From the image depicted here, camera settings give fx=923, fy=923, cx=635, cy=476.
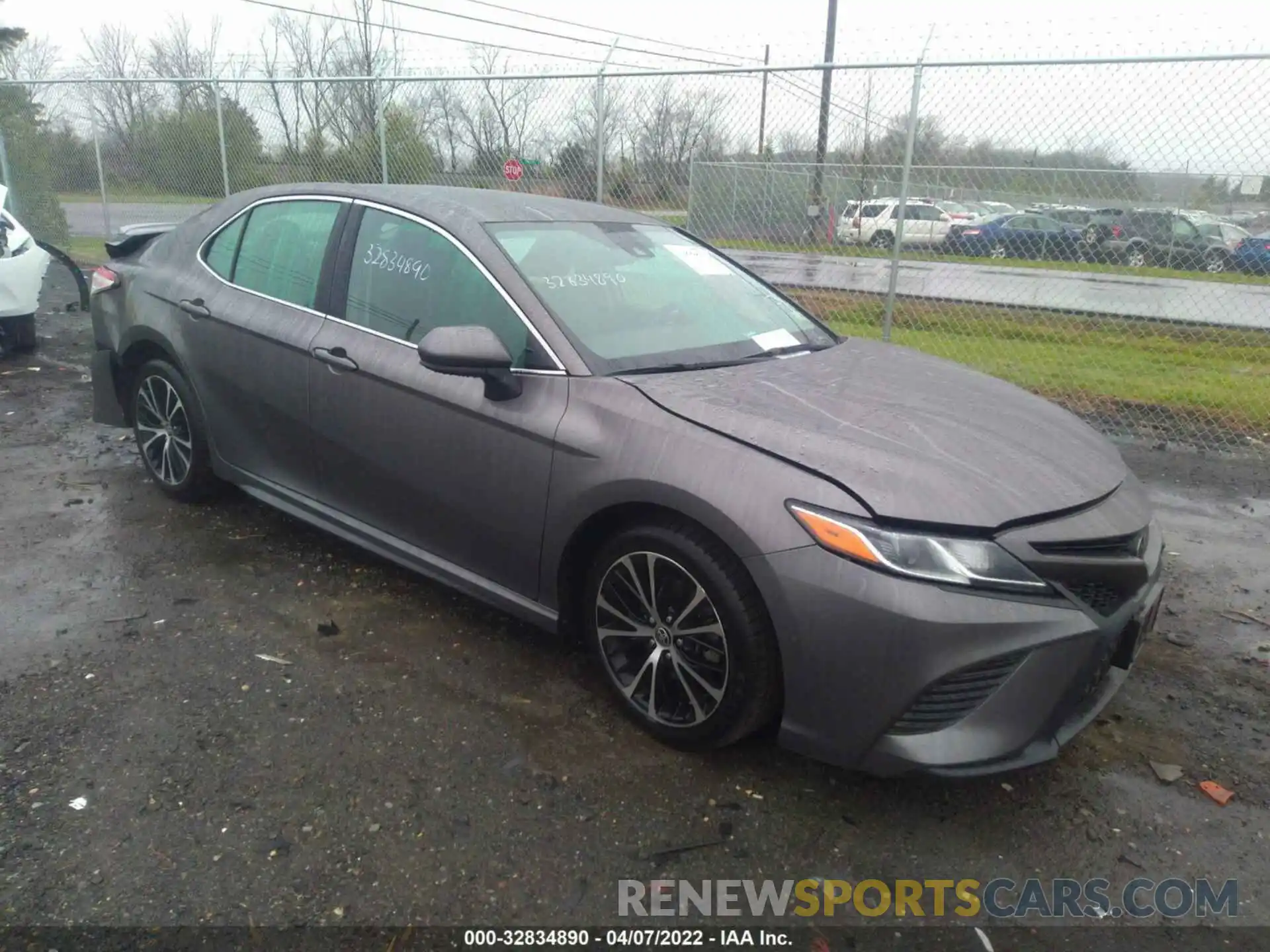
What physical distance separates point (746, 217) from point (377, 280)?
16.9 ft

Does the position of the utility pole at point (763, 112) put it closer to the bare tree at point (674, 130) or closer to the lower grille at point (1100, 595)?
the bare tree at point (674, 130)

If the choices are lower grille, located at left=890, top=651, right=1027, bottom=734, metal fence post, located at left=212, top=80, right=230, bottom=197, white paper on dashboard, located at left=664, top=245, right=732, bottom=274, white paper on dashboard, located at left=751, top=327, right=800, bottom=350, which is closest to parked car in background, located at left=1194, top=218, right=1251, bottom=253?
white paper on dashboard, located at left=664, top=245, right=732, bottom=274

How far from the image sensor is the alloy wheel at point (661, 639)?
266 centimetres

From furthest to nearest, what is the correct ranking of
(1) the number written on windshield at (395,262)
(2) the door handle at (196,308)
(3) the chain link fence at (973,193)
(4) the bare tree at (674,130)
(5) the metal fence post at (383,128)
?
(5) the metal fence post at (383,128) → (4) the bare tree at (674,130) → (3) the chain link fence at (973,193) → (2) the door handle at (196,308) → (1) the number written on windshield at (395,262)

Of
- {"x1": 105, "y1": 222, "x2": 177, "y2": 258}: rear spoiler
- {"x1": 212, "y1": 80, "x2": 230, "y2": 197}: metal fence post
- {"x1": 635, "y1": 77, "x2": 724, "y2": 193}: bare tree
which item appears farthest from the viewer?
{"x1": 212, "y1": 80, "x2": 230, "y2": 197}: metal fence post

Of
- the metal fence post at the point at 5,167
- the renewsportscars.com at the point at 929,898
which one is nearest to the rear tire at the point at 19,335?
the metal fence post at the point at 5,167

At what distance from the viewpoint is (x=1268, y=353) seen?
23.9 feet

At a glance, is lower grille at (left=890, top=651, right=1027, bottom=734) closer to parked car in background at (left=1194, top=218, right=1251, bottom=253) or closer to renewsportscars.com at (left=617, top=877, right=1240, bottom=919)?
renewsportscars.com at (left=617, top=877, right=1240, bottom=919)

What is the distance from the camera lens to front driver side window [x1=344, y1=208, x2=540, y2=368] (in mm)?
3168

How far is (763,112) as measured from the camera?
729 cm

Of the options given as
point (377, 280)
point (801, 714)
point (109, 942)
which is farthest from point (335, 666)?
point (801, 714)

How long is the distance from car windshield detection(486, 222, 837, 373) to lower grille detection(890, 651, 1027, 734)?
4.48 feet

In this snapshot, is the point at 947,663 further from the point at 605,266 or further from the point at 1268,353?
the point at 1268,353

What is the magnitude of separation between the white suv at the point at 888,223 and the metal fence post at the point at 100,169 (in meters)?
10.3
